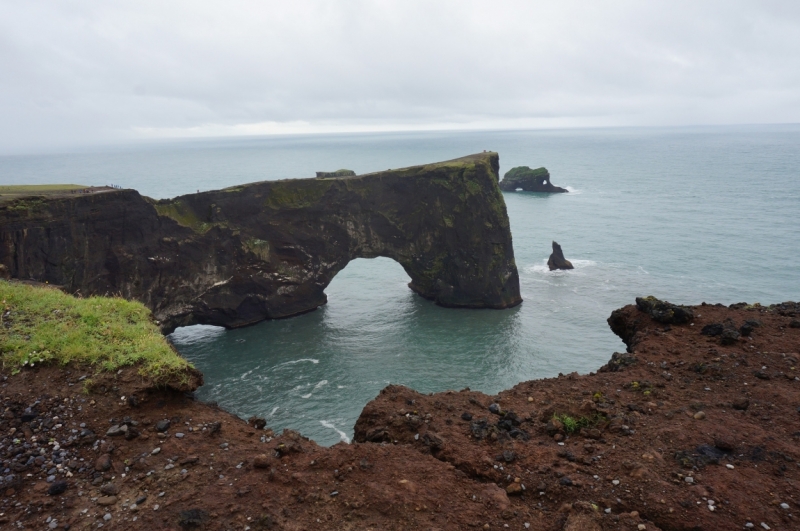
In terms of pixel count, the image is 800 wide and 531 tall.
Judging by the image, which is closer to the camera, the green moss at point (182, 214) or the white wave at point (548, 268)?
the green moss at point (182, 214)

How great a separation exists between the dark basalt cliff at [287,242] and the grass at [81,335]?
24263 mm

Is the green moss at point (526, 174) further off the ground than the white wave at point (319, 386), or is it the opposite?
the green moss at point (526, 174)

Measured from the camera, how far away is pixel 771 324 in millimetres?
16281

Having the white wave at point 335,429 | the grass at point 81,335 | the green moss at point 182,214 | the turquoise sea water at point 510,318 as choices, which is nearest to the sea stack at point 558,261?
the turquoise sea water at point 510,318

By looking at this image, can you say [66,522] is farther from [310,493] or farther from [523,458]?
[523,458]

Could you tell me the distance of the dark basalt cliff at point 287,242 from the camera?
40.2 meters

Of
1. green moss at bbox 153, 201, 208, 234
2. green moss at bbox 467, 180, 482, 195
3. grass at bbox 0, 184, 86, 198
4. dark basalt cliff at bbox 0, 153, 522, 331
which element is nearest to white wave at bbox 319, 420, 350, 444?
dark basalt cliff at bbox 0, 153, 522, 331

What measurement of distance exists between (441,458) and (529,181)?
123439mm

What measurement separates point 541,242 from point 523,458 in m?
66.9

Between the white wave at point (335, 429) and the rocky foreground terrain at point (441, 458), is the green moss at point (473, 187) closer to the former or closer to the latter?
the white wave at point (335, 429)

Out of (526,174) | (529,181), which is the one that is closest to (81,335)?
(529,181)

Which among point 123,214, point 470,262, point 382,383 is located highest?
point 123,214

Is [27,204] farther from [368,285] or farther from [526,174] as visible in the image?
[526,174]

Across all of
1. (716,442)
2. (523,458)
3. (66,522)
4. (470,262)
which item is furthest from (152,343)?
(470,262)
